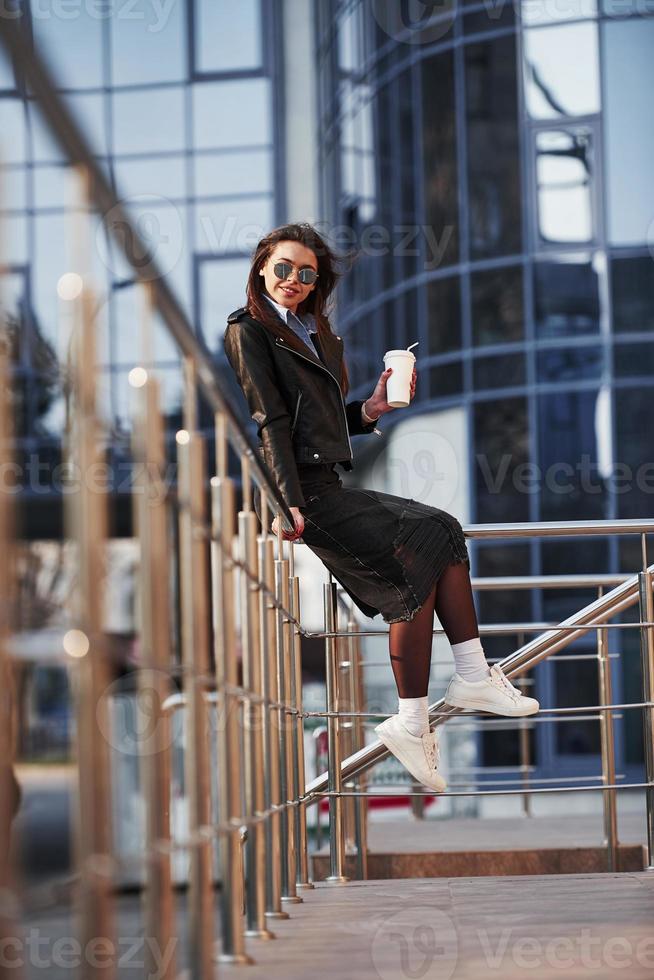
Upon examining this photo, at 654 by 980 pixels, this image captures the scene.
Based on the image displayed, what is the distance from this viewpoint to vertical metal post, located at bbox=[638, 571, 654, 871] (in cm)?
423

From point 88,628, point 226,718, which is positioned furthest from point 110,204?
point 226,718

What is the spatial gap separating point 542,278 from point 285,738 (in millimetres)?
9906

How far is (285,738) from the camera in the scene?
3.34 m

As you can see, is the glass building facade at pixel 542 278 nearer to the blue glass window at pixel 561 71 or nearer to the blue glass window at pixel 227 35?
the blue glass window at pixel 561 71

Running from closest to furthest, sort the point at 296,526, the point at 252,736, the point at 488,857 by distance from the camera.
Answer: the point at 252,736 < the point at 296,526 < the point at 488,857

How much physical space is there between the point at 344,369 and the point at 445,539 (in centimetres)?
52

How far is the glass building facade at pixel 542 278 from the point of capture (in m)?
12.3

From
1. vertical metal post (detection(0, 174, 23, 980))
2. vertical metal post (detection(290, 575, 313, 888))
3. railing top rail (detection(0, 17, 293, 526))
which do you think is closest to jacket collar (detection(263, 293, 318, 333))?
vertical metal post (detection(290, 575, 313, 888))

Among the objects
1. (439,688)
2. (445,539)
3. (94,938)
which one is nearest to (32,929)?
(445,539)

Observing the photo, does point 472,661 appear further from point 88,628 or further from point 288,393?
point 88,628

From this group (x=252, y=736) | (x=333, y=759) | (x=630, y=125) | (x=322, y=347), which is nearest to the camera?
(x=252, y=736)

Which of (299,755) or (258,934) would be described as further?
(299,755)

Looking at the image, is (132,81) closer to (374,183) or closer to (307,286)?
(374,183)

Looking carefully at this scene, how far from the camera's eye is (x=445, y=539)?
3455 millimetres
